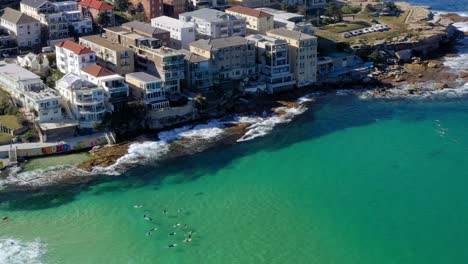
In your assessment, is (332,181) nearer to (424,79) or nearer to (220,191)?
(220,191)

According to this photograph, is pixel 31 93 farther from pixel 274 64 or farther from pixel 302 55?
pixel 302 55

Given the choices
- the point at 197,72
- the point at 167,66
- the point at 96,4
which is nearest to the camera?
the point at 167,66

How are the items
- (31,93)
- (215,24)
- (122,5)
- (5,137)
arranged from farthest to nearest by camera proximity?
(122,5), (215,24), (31,93), (5,137)

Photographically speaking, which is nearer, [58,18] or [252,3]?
[58,18]

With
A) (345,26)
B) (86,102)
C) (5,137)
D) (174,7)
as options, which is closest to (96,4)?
(174,7)

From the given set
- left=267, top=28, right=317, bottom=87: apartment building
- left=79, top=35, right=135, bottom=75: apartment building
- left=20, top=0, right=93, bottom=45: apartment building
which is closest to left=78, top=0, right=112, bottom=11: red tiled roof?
left=20, top=0, right=93, bottom=45: apartment building

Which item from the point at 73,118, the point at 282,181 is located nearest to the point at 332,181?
the point at 282,181

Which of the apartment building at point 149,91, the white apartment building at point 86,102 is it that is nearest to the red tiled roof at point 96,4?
the apartment building at point 149,91

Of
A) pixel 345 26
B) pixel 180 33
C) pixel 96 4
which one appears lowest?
pixel 345 26
